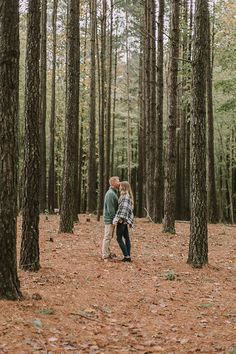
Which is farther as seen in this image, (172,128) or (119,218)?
(172,128)

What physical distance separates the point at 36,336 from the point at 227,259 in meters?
7.87

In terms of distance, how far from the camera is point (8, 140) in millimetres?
6648

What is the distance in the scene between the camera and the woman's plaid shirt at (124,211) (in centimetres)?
1094

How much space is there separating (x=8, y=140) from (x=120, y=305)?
133 inches

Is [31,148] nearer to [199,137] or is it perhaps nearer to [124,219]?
[124,219]

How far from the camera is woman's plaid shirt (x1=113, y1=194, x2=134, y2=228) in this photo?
10.9 m

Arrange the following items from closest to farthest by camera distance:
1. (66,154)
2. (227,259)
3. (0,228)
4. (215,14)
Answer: (0,228)
(227,259)
(66,154)
(215,14)

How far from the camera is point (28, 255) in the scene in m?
9.02

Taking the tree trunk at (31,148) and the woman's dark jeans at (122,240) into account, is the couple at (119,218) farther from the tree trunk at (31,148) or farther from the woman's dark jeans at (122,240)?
the tree trunk at (31,148)

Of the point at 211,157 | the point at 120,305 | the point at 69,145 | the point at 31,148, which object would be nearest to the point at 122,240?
Answer: the point at 120,305

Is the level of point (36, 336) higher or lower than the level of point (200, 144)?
lower

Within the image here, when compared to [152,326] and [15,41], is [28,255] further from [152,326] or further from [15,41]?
[15,41]

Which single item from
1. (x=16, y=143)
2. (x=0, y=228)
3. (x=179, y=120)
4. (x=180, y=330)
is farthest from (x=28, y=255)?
(x=179, y=120)

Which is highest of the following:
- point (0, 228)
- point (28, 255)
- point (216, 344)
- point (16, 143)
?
point (16, 143)
